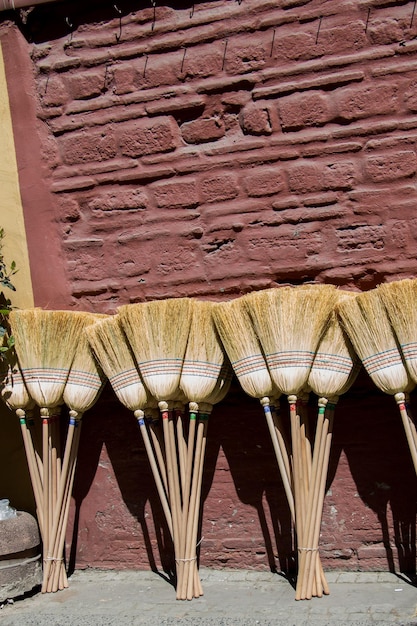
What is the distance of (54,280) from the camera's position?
4375mm

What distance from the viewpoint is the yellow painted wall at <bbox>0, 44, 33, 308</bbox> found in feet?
14.4

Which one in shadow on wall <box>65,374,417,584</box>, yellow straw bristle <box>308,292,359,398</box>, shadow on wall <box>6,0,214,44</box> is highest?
shadow on wall <box>6,0,214,44</box>

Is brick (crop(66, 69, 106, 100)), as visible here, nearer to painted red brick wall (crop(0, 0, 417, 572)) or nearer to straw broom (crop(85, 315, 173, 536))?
painted red brick wall (crop(0, 0, 417, 572))

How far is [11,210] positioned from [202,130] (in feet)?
3.56

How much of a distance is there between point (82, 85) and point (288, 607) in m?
2.69

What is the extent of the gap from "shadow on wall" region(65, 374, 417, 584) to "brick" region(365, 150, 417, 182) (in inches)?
37.0

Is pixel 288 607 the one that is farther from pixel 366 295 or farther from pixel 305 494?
pixel 366 295

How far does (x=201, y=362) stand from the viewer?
3.88 meters

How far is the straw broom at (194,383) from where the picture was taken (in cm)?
384

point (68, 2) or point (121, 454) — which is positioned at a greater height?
point (68, 2)

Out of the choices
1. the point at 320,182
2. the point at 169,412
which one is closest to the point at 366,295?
the point at 320,182

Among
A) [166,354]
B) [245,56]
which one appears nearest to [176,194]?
[245,56]

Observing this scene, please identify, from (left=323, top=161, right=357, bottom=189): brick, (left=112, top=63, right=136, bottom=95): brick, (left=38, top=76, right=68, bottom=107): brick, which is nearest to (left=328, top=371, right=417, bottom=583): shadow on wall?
(left=323, top=161, right=357, bottom=189): brick

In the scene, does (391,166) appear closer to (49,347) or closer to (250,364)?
(250,364)
